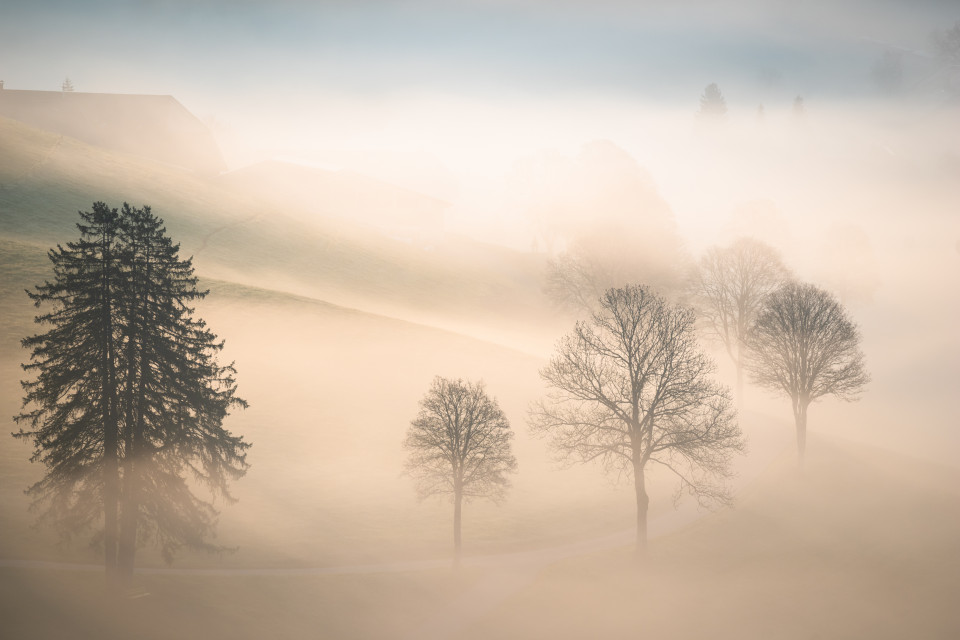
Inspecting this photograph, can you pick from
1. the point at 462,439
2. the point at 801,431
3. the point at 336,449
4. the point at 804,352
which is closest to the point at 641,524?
the point at 462,439

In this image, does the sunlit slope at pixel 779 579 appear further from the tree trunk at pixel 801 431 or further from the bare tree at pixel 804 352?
the bare tree at pixel 804 352

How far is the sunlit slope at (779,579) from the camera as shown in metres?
24.6

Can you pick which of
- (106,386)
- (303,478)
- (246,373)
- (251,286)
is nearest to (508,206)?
(251,286)

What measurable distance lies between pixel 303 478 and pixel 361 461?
12.9 ft

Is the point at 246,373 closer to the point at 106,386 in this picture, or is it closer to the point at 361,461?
the point at 361,461

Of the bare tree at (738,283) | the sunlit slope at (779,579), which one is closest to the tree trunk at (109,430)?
the sunlit slope at (779,579)

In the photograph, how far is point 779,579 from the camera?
91.4 feet

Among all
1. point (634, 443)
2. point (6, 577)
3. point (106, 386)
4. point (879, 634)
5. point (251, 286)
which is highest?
point (251, 286)

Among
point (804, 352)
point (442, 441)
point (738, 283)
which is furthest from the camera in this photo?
point (738, 283)

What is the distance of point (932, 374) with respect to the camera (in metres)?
73.1

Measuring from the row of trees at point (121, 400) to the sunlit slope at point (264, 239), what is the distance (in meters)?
43.8

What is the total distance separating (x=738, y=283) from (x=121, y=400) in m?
55.5

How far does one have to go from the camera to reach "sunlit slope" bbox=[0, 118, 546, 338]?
7388 cm

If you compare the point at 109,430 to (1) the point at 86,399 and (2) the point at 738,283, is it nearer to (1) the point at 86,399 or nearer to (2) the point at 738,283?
(1) the point at 86,399
